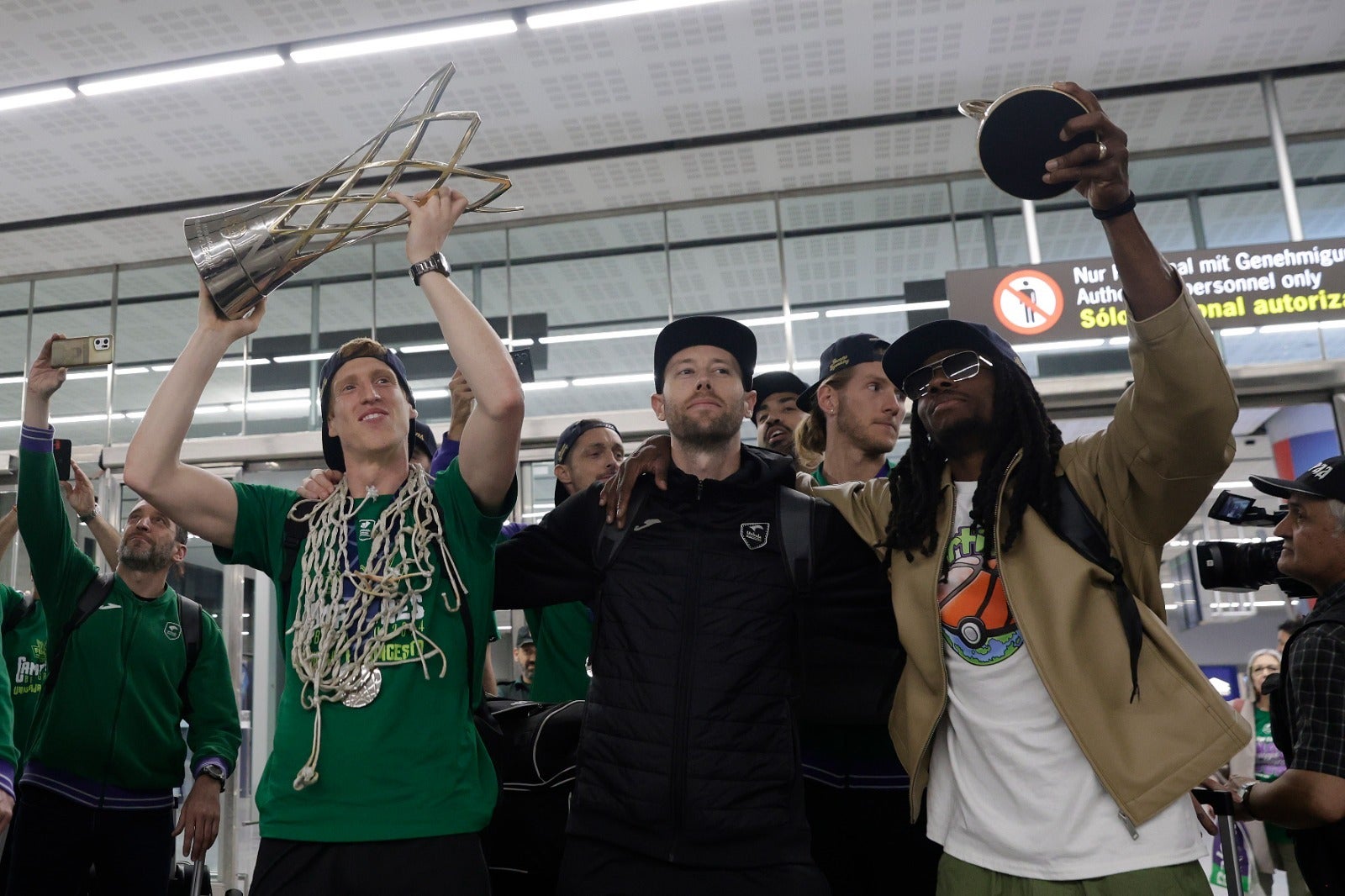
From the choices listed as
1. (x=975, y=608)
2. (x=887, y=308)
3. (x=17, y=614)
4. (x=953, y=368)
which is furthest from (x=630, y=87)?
(x=975, y=608)

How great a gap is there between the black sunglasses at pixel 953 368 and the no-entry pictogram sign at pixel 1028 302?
15.0 feet

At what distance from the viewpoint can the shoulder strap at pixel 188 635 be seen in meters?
3.45

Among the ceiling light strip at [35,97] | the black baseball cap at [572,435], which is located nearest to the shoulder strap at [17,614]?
the black baseball cap at [572,435]

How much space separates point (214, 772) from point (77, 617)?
813 mm

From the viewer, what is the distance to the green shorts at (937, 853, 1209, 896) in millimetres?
1585

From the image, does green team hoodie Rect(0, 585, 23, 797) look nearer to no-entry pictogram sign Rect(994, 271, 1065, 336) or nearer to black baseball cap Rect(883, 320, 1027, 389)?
black baseball cap Rect(883, 320, 1027, 389)

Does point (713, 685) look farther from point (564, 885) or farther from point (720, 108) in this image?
point (720, 108)

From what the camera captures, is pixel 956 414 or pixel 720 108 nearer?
pixel 956 414

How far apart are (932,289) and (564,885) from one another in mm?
6071

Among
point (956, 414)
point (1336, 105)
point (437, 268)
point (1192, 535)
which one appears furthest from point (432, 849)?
point (1192, 535)

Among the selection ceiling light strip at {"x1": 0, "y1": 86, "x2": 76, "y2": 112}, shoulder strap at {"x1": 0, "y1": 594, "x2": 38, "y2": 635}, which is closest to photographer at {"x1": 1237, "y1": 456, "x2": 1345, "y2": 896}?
shoulder strap at {"x1": 0, "y1": 594, "x2": 38, "y2": 635}

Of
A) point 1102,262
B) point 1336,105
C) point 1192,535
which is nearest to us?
point 1102,262

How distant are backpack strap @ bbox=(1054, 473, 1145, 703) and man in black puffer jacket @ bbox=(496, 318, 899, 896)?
38 cm

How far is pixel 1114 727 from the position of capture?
65.6 inches
